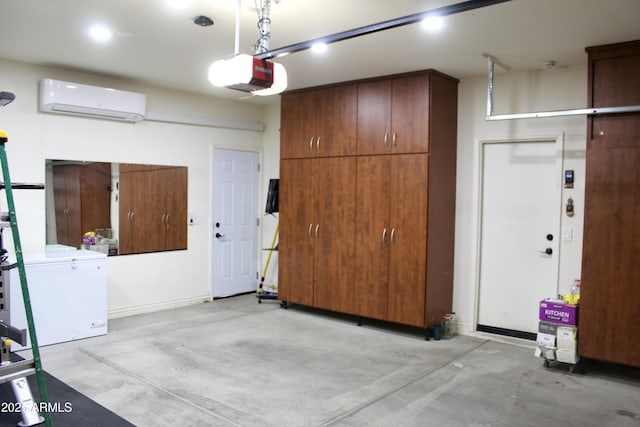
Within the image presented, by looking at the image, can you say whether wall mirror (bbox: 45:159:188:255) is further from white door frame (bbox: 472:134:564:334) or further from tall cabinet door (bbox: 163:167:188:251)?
white door frame (bbox: 472:134:564:334)

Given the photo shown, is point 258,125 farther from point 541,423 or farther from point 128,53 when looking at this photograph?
point 541,423

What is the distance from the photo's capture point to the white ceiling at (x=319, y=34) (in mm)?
3322

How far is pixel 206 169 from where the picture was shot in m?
6.49

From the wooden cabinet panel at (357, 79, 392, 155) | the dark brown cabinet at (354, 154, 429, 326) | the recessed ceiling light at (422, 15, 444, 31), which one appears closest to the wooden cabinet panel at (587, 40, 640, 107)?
the recessed ceiling light at (422, 15, 444, 31)

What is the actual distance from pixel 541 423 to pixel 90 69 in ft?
16.7

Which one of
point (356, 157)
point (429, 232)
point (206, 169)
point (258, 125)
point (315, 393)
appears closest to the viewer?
point (315, 393)

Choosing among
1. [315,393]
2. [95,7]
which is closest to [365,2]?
[95,7]

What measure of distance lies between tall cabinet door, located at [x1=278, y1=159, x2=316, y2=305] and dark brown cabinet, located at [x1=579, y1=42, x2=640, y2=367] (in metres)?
2.83

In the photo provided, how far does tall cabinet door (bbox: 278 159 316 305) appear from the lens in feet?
19.1

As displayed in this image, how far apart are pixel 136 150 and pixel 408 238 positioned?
3.22 meters

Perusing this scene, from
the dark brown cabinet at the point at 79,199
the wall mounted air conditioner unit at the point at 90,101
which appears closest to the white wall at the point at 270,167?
the wall mounted air conditioner unit at the point at 90,101

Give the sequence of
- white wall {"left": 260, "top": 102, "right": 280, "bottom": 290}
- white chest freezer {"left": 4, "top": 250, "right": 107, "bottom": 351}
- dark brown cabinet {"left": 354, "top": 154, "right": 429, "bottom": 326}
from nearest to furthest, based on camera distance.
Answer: white chest freezer {"left": 4, "top": 250, "right": 107, "bottom": 351} → dark brown cabinet {"left": 354, "top": 154, "right": 429, "bottom": 326} → white wall {"left": 260, "top": 102, "right": 280, "bottom": 290}

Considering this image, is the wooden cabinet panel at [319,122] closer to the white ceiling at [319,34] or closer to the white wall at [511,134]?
the white ceiling at [319,34]

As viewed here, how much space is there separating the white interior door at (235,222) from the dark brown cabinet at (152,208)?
0.52 meters
